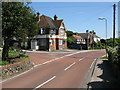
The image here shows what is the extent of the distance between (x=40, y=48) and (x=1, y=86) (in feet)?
110

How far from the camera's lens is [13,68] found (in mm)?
15258

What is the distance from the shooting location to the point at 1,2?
51.1 ft

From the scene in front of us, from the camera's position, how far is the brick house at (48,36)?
4400 centimetres

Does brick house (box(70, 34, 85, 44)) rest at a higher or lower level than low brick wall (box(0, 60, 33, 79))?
higher

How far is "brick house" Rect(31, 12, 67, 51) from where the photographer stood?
144 feet

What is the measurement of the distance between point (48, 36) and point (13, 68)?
29.0 meters

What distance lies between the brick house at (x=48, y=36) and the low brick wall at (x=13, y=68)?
2427 centimetres

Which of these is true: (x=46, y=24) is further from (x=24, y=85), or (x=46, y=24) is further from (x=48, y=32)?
(x=24, y=85)

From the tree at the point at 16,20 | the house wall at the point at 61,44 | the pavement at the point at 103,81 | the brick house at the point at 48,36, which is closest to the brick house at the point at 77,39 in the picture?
the house wall at the point at 61,44

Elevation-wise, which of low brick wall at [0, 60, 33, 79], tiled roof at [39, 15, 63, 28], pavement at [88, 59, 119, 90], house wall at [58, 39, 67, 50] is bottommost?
pavement at [88, 59, 119, 90]

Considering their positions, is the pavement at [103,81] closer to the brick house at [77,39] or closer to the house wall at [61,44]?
the house wall at [61,44]

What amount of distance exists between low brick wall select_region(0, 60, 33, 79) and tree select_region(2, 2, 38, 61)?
2514mm

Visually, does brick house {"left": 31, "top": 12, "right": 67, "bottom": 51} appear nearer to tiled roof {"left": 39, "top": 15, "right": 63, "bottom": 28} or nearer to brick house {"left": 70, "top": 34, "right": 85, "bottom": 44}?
tiled roof {"left": 39, "top": 15, "right": 63, "bottom": 28}

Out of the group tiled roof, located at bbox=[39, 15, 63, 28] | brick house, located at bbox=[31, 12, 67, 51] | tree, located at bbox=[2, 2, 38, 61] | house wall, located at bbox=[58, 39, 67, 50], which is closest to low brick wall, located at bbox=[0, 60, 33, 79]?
tree, located at bbox=[2, 2, 38, 61]
